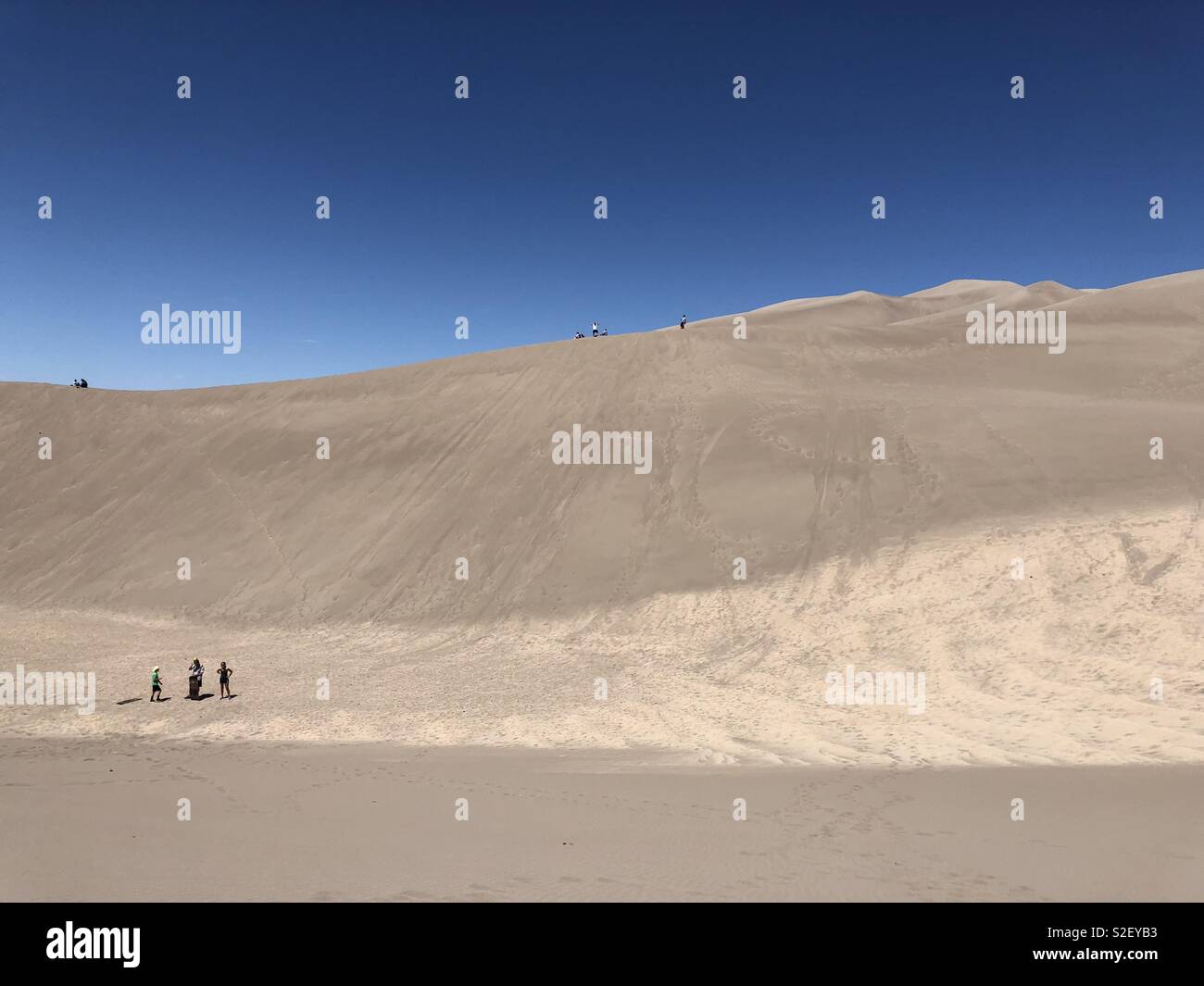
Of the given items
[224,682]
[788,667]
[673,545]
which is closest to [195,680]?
[224,682]

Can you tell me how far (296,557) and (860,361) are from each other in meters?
24.1

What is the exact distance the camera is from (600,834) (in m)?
7.05

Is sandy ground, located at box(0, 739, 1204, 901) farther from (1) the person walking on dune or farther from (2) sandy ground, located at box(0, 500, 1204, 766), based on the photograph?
(1) the person walking on dune

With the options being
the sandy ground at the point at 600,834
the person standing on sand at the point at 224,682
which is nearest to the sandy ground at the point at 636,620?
the sandy ground at the point at 600,834

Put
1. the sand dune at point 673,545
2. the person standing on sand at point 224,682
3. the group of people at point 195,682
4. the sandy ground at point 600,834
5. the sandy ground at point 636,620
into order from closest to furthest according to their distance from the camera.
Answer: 1. the sandy ground at point 600,834
2. the sandy ground at point 636,620
3. the sand dune at point 673,545
4. the group of people at point 195,682
5. the person standing on sand at point 224,682

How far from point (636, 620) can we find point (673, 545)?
3386mm

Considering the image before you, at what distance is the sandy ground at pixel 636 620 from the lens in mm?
6715

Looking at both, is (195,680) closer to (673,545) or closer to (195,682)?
(195,682)

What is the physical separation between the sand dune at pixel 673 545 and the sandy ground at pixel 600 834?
1700mm

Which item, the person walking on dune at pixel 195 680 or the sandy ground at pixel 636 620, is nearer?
the sandy ground at pixel 636 620

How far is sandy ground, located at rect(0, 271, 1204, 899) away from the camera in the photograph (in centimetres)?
671

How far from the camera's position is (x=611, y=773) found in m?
9.52

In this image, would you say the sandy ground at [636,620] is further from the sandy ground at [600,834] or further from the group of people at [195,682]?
the group of people at [195,682]
